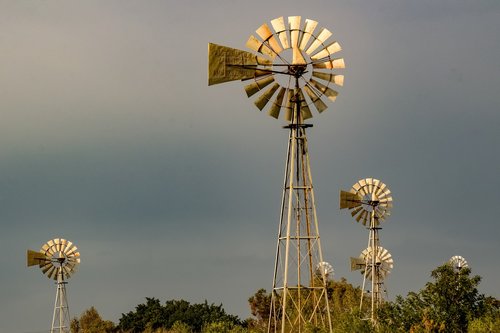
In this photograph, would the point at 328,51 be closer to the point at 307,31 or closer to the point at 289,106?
the point at 307,31

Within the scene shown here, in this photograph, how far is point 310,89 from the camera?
2175 inches

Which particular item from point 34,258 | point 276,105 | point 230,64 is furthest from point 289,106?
point 34,258

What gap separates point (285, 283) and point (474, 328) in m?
21.5

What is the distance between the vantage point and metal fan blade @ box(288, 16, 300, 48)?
2122 inches

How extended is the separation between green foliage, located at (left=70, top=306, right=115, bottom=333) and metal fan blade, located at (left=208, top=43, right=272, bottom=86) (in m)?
93.7

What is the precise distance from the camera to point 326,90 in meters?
55.2

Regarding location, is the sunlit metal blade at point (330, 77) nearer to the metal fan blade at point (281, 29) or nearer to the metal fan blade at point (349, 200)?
the metal fan blade at point (281, 29)

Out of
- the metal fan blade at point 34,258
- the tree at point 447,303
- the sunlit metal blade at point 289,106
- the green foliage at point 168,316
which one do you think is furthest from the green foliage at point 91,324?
the sunlit metal blade at point 289,106

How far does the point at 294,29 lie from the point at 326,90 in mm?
3338

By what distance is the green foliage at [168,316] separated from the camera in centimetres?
14350

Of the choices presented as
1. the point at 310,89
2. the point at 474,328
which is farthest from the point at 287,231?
the point at 474,328

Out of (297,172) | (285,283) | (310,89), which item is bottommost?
(285,283)

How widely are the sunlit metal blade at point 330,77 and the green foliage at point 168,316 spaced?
8739 cm

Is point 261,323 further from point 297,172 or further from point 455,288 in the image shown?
point 297,172
